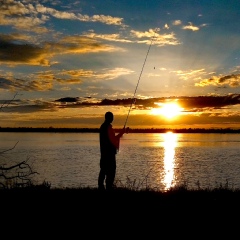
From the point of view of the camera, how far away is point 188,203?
31.9 feet

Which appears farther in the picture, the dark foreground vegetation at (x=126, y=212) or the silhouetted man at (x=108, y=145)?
the silhouetted man at (x=108, y=145)

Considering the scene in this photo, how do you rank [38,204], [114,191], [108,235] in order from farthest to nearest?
[114,191]
[38,204]
[108,235]

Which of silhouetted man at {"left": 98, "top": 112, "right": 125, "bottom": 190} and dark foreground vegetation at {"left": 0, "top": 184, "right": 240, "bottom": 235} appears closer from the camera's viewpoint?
dark foreground vegetation at {"left": 0, "top": 184, "right": 240, "bottom": 235}

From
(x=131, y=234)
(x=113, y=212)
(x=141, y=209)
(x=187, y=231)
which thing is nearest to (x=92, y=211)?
(x=113, y=212)

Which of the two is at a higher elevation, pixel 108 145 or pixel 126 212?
pixel 108 145

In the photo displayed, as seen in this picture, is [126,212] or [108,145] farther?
[108,145]

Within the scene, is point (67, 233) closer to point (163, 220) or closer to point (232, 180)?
point (163, 220)

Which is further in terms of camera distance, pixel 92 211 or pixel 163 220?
pixel 92 211

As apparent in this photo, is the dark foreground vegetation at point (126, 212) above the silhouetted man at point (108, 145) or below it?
below

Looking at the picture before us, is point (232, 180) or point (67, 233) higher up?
point (67, 233)

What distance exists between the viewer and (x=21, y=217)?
8250 mm

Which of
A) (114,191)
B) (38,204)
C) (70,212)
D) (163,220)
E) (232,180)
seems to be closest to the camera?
(163,220)

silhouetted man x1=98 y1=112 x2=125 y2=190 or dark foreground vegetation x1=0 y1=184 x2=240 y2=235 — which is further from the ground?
silhouetted man x1=98 y1=112 x2=125 y2=190

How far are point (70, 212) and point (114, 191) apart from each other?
260cm
